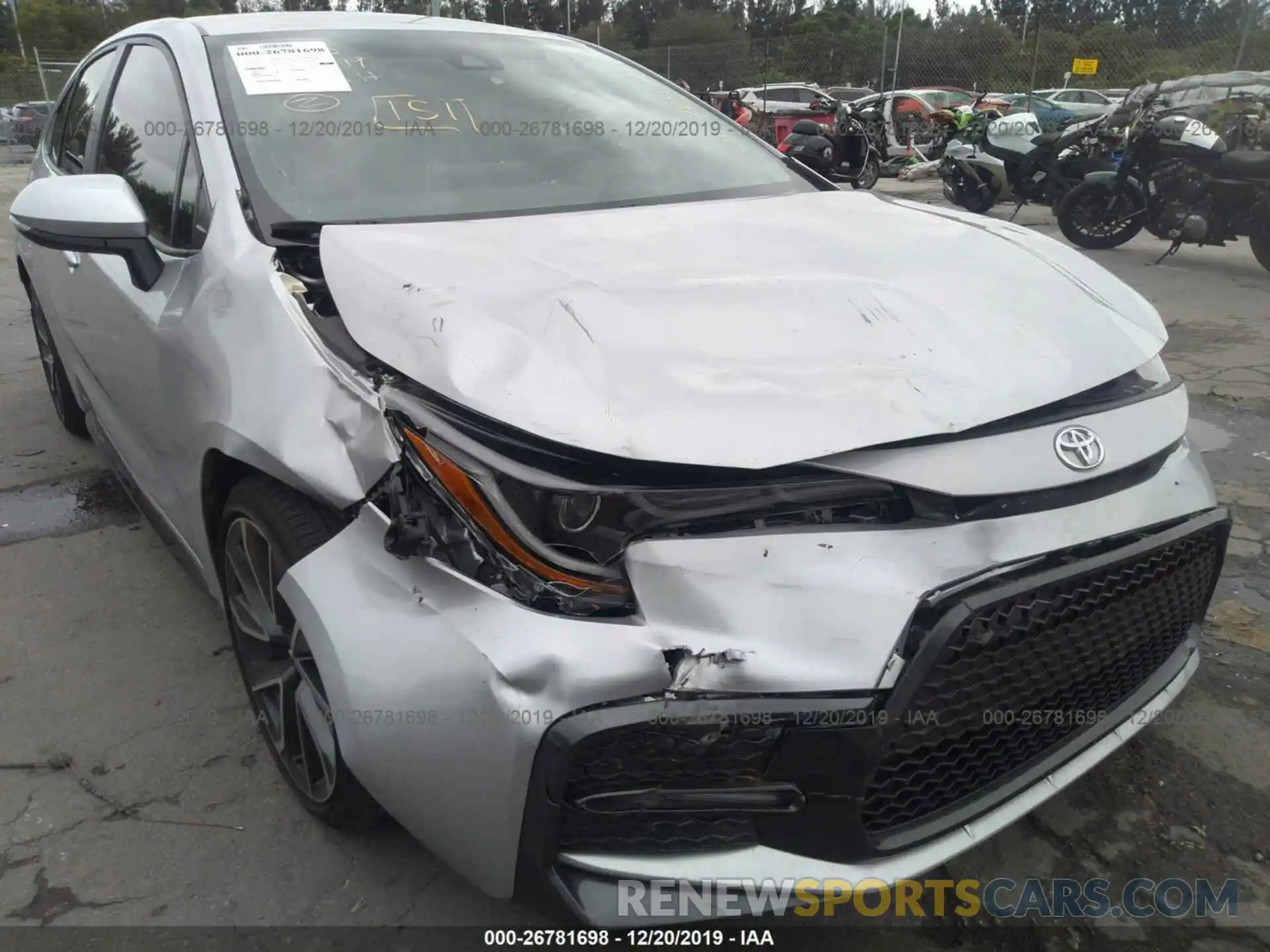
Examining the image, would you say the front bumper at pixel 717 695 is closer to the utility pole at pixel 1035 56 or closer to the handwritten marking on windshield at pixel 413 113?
the handwritten marking on windshield at pixel 413 113

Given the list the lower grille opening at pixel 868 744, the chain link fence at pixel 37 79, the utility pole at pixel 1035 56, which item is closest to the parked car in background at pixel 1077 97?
the utility pole at pixel 1035 56

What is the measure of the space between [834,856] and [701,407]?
699mm

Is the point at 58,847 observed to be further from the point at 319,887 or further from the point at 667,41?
the point at 667,41

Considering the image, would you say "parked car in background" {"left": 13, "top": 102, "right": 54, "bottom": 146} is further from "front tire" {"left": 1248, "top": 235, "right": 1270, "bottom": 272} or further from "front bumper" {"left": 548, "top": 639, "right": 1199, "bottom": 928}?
"front bumper" {"left": 548, "top": 639, "right": 1199, "bottom": 928}

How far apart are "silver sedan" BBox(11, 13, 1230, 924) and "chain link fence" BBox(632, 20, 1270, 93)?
16788mm

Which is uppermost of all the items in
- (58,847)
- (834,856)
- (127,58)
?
(127,58)

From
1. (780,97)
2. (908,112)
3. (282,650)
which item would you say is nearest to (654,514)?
(282,650)

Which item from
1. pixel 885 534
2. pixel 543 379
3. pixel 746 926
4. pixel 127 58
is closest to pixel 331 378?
pixel 543 379

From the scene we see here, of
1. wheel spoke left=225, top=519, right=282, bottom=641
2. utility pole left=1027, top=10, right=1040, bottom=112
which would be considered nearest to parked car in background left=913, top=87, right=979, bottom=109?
utility pole left=1027, top=10, right=1040, bottom=112

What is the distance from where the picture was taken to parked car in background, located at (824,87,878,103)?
68.3 ft

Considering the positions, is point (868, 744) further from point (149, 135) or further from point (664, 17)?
point (664, 17)

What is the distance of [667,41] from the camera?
124ft

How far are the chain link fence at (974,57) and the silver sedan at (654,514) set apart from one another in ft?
55.1

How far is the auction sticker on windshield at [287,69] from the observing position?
238cm
